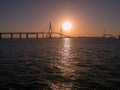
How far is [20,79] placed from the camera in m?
22.7

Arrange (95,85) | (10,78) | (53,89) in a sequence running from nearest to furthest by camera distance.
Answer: (53,89) → (95,85) → (10,78)

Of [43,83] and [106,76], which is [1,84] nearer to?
[43,83]

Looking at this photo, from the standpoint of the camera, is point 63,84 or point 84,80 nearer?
point 63,84

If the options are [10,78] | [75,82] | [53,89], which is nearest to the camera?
[53,89]

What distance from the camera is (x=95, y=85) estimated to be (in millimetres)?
20109

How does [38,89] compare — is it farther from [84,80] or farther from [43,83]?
[84,80]

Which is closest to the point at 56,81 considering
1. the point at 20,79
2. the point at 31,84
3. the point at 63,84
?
the point at 63,84

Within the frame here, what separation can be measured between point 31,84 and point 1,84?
3.19 meters

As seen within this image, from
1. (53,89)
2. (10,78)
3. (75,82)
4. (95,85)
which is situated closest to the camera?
(53,89)

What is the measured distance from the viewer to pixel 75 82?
21.4m

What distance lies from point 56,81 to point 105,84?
5484mm

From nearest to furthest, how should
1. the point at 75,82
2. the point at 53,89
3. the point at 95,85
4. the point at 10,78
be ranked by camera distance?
the point at 53,89, the point at 95,85, the point at 75,82, the point at 10,78

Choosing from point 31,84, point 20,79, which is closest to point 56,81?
point 31,84

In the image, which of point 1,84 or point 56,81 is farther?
point 56,81
